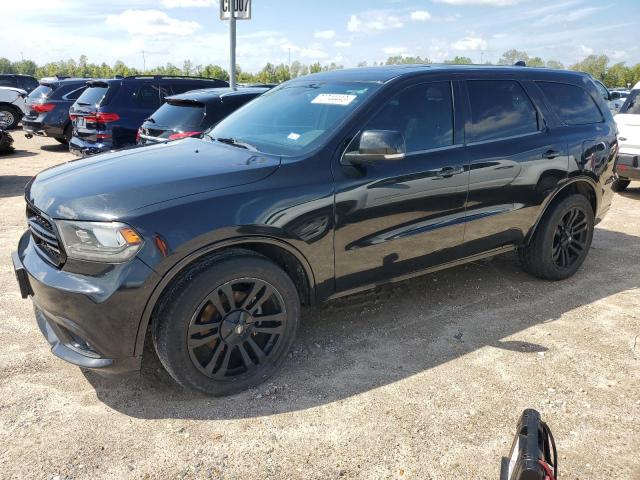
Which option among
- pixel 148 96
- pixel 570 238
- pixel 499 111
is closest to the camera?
pixel 499 111

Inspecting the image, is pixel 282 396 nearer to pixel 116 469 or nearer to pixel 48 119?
pixel 116 469

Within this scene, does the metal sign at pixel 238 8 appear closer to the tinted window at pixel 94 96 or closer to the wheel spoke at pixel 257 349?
the tinted window at pixel 94 96

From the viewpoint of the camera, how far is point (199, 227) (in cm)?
261

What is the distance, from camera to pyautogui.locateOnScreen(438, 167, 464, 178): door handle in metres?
3.54

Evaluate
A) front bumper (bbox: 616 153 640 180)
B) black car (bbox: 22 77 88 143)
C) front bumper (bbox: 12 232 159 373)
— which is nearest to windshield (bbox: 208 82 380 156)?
front bumper (bbox: 12 232 159 373)

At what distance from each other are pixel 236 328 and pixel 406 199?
138cm

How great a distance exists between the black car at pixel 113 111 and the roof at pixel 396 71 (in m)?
5.14

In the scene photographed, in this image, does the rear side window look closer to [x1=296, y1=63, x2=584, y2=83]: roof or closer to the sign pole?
the sign pole

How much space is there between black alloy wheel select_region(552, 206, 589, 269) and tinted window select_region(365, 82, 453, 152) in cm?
158

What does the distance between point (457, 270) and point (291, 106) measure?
2.30 meters

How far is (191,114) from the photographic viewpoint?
6.23 metres

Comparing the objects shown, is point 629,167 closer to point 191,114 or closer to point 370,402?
point 191,114

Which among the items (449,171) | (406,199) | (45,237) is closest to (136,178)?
(45,237)

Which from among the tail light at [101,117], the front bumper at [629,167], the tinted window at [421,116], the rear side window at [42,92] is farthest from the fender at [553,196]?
the rear side window at [42,92]
